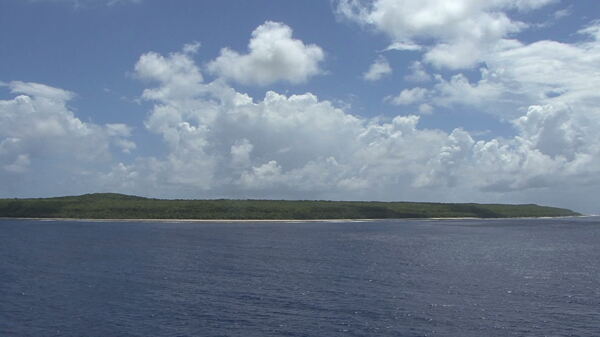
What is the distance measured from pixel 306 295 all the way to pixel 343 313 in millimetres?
9369

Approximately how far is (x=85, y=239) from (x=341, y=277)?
9090cm

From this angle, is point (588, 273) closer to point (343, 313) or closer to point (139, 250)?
point (343, 313)

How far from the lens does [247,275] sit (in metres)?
76.2

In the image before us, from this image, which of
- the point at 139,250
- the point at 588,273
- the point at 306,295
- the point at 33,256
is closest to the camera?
the point at 306,295

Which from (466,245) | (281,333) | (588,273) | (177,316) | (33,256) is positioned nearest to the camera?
(281,333)

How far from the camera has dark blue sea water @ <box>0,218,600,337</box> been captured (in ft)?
157

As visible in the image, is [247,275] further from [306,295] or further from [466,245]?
[466,245]

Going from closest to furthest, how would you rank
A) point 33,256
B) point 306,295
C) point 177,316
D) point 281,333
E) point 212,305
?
point 281,333 → point 177,316 → point 212,305 → point 306,295 → point 33,256

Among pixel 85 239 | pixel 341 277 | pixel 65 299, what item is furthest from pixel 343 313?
pixel 85 239

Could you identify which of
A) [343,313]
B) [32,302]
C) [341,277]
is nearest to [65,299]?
[32,302]

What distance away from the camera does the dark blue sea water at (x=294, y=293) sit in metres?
48.0

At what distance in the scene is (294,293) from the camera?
205 ft

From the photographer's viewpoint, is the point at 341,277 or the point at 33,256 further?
the point at 33,256

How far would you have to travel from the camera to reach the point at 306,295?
61.3m
